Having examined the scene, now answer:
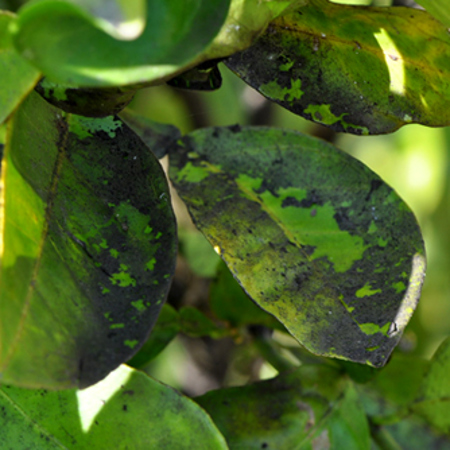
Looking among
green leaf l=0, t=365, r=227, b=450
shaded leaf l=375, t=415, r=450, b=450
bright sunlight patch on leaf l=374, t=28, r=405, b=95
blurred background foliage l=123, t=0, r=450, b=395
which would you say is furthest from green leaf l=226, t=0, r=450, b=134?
blurred background foliage l=123, t=0, r=450, b=395

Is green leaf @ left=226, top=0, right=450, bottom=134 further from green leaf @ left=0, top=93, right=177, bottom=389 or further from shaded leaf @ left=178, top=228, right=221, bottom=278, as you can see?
shaded leaf @ left=178, top=228, right=221, bottom=278

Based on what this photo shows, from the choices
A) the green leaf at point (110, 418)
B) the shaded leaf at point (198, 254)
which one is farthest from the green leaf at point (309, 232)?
the shaded leaf at point (198, 254)

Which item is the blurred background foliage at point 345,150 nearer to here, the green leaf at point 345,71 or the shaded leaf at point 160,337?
the shaded leaf at point 160,337

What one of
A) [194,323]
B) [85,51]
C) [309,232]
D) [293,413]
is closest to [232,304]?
[194,323]

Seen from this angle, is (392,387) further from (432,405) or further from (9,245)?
(9,245)

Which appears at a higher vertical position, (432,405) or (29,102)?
(29,102)

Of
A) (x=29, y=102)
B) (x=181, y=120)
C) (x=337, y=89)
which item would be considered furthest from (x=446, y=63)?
(x=181, y=120)
